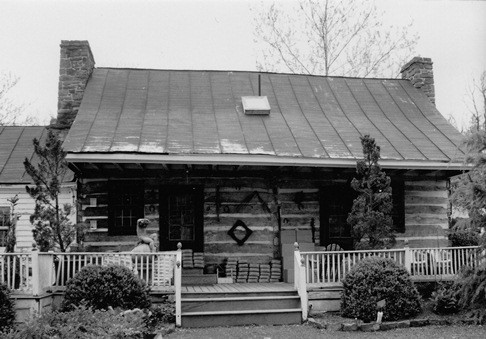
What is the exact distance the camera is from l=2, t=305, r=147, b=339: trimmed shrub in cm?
724

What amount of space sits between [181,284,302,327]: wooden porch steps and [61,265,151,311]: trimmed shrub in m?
A: 1.02

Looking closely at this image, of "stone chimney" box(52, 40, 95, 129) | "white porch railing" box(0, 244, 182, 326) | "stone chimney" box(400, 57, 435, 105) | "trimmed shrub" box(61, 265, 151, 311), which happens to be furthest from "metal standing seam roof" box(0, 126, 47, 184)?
"stone chimney" box(400, 57, 435, 105)

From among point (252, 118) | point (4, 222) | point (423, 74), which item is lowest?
point (4, 222)

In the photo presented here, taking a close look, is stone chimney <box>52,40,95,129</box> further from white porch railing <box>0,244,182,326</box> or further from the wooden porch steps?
the wooden porch steps

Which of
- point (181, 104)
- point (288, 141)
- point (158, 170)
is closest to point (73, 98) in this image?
point (181, 104)

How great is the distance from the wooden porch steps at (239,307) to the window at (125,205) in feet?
8.49

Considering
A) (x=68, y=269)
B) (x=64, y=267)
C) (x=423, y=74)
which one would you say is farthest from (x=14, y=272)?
(x=423, y=74)

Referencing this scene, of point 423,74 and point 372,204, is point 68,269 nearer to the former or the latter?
point 372,204

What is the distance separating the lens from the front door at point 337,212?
13.7m

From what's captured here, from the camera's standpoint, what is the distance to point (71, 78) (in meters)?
15.6

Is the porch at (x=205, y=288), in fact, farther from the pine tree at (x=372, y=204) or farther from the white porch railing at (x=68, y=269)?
the pine tree at (x=372, y=204)

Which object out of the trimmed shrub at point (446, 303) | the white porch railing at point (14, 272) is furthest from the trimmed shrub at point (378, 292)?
the white porch railing at point (14, 272)

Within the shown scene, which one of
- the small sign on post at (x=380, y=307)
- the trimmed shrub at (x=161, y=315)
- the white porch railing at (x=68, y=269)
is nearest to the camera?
the small sign on post at (x=380, y=307)

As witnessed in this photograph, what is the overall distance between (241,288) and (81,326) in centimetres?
446
